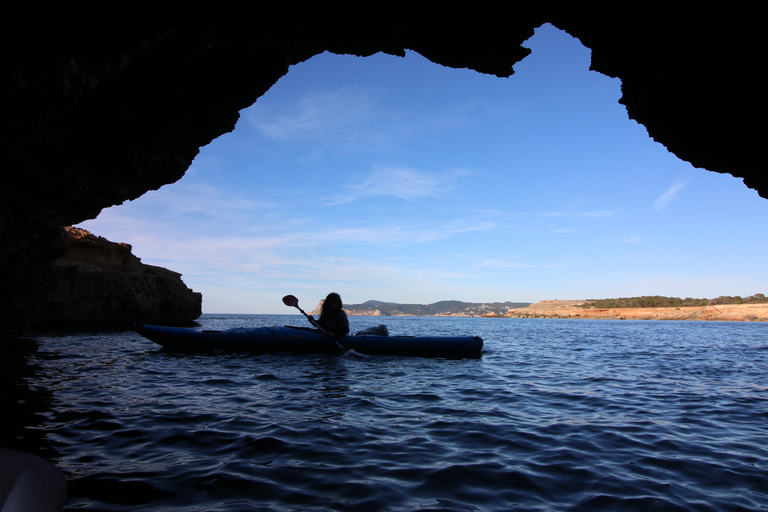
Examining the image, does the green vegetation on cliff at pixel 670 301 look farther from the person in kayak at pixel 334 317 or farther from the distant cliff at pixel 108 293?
the person in kayak at pixel 334 317

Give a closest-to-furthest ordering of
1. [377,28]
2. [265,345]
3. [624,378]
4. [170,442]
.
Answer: [170,442] → [377,28] → [624,378] → [265,345]

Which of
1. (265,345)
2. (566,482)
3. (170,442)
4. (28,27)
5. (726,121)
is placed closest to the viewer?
(566,482)

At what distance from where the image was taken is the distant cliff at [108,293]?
1928 centimetres

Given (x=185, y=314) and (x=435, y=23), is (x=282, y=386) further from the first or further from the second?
(x=185, y=314)

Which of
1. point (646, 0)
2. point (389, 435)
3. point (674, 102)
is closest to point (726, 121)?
point (674, 102)

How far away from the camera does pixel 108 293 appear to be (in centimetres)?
2097

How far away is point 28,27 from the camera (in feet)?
11.4

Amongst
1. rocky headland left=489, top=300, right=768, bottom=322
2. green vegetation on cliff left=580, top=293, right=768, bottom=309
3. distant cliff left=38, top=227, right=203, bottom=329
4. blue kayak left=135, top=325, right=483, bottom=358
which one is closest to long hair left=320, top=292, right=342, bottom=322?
blue kayak left=135, top=325, right=483, bottom=358

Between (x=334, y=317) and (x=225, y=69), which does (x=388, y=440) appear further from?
(x=225, y=69)

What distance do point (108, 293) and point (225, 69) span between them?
18.6 meters

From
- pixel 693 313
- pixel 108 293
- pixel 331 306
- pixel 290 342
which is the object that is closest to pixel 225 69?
pixel 331 306

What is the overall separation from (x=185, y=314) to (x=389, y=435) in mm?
27283

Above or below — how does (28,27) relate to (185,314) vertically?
above

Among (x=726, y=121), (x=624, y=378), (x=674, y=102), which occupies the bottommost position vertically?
(x=624, y=378)
